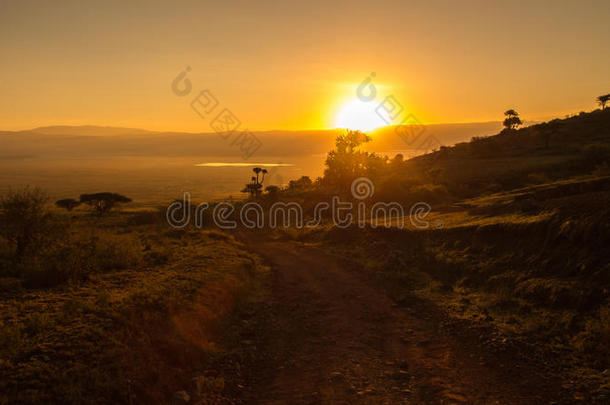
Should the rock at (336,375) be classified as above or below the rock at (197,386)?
below

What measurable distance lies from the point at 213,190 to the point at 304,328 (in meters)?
114

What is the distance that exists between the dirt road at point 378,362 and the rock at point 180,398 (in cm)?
129

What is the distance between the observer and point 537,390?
6.70m

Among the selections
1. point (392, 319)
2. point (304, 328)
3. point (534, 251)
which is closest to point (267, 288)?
point (304, 328)

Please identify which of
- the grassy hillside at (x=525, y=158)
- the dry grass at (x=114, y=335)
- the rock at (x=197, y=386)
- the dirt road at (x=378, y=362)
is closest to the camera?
the dry grass at (x=114, y=335)

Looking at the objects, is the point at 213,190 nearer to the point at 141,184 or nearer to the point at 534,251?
the point at 141,184

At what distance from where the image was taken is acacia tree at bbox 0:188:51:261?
14922 millimetres

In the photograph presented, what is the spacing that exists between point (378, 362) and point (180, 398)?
4.40 meters

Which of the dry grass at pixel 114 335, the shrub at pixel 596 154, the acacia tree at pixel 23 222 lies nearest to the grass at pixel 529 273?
the dry grass at pixel 114 335

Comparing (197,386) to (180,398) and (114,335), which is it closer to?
(180,398)

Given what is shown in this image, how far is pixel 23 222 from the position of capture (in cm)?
1515

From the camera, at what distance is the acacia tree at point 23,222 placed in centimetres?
1492

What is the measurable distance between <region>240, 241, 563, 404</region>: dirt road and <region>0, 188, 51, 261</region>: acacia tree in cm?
1080

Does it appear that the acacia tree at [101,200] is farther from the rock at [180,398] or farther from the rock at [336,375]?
the rock at [336,375]
